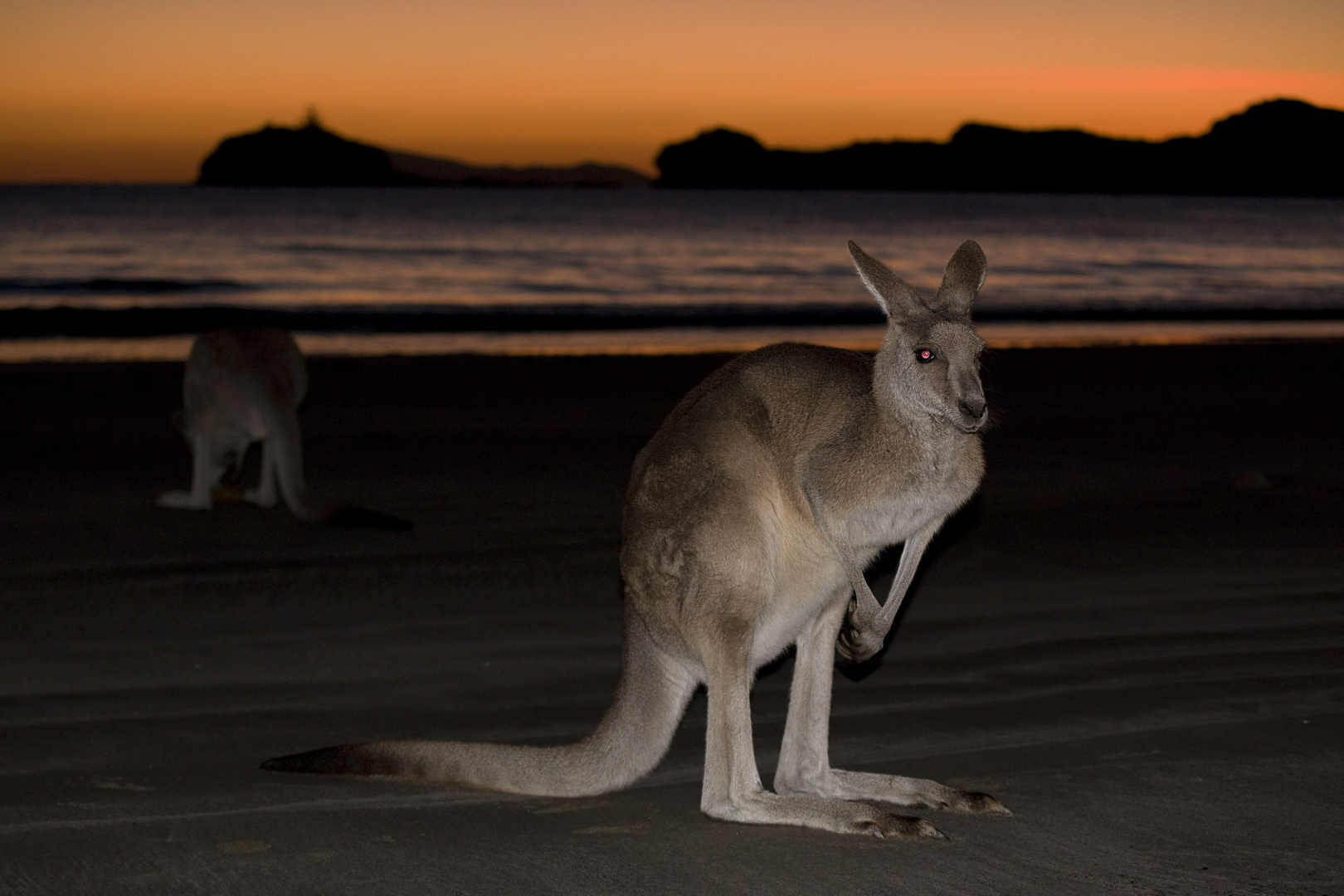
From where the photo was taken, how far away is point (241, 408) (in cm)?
575

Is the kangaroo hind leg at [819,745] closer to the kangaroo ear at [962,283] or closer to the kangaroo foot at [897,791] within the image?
the kangaroo foot at [897,791]

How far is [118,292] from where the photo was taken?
18.4 m

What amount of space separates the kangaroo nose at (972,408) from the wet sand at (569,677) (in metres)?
0.31

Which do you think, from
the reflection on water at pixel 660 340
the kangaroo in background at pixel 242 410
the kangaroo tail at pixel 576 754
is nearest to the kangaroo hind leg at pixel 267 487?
the kangaroo in background at pixel 242 410

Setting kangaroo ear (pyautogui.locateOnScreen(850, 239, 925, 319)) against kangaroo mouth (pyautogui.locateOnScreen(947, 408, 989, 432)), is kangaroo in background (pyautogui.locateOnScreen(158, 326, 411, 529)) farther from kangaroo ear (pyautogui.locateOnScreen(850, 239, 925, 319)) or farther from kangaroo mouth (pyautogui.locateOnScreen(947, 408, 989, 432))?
kangaroo mouth (pyautogui.locateOnScreen(947, 408, 989, 432))

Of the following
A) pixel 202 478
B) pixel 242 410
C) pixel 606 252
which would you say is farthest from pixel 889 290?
pixel 606 252

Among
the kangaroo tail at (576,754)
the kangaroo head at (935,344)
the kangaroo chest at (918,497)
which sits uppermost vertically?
the kangaroo head at (935,344)

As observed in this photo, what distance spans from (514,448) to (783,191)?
78.4 metres

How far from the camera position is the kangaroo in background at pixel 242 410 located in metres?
5.64

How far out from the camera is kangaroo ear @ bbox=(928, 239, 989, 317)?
9.18 feet

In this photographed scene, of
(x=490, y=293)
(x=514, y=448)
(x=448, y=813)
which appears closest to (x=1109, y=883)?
(x=448, y=813)

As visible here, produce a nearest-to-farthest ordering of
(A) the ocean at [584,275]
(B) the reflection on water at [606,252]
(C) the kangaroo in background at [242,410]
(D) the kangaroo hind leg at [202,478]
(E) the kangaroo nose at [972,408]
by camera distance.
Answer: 1. (E) the kangaroo nose at [972,408]
2. (C) the kangaroo in background at [242,410]
3. (D) the kangaroo hind leg at [202,478]
4. (A) the ocean at [584,275]
5. (B) the reflection on water at [606,252]

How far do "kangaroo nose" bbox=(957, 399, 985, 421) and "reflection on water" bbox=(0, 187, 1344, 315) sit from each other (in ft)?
50.1

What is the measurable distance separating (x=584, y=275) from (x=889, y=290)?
67.5 ft
